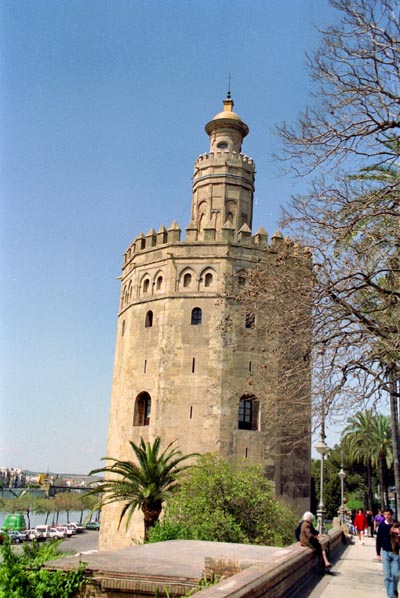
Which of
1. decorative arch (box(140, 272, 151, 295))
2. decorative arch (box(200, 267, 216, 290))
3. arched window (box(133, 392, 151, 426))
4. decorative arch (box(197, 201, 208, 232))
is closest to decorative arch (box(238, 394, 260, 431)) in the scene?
arched window (box(133, 392, 151, 426))

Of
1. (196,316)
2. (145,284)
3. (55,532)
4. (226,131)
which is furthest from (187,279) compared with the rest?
(55,532)

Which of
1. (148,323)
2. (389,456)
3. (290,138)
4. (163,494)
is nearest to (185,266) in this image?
(148,323)

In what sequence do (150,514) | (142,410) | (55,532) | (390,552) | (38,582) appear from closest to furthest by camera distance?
(38,582) → (390,552) → (150,514) → (142,410) → (55,532)

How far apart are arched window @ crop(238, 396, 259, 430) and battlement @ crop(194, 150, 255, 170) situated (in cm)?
1145

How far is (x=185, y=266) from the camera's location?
81.0 ft

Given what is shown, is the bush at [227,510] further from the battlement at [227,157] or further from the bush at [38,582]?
the battlement at [227,157]

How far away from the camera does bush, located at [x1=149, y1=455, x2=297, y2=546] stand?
1526 centimetres

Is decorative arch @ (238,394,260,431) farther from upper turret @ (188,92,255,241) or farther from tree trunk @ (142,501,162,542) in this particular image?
Result: upper turret @ (188,92,255,241)

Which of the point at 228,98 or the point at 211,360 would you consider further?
the point at 228,98

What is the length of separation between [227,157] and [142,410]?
12.6 m

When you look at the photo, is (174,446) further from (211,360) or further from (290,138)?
(290,138)

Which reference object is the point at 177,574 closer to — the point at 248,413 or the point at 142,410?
the point at 248,413

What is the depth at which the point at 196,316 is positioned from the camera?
954 inches

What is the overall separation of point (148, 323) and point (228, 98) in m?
12.7
